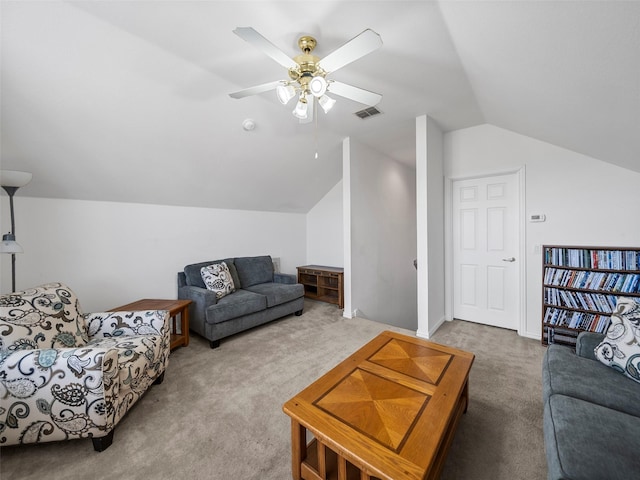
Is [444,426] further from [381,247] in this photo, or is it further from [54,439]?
[381,247]

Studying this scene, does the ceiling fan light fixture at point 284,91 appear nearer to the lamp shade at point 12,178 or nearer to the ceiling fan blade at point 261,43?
the ceiling fan blade at point 261,43

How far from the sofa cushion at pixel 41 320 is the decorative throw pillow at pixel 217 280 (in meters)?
1.29

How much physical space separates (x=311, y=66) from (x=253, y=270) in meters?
2.96

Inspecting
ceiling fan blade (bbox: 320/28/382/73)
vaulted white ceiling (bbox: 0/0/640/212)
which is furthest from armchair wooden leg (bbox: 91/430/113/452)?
ceiling fan blade (bbox: 320/28/382/73)

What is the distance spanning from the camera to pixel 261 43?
139 centimetres

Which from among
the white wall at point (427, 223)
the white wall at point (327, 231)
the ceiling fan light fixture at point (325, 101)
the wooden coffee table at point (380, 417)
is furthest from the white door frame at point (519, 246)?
Result: the ceiling fan light fixture at point (325, 101)

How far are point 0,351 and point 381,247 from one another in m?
4.00

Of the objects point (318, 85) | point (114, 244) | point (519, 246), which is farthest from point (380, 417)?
point (114, 244)

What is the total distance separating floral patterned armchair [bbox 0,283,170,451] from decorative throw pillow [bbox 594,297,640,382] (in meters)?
2.91

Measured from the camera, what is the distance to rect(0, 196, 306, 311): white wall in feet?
7.77

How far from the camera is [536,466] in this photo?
52.8 inches

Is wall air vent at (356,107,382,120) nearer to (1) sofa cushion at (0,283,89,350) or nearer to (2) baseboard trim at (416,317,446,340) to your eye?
(2) baseboard trim at (416,317,446,340)

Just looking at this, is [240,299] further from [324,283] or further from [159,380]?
[324,283]

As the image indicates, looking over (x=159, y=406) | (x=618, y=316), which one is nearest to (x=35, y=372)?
(x=159, y=406)
